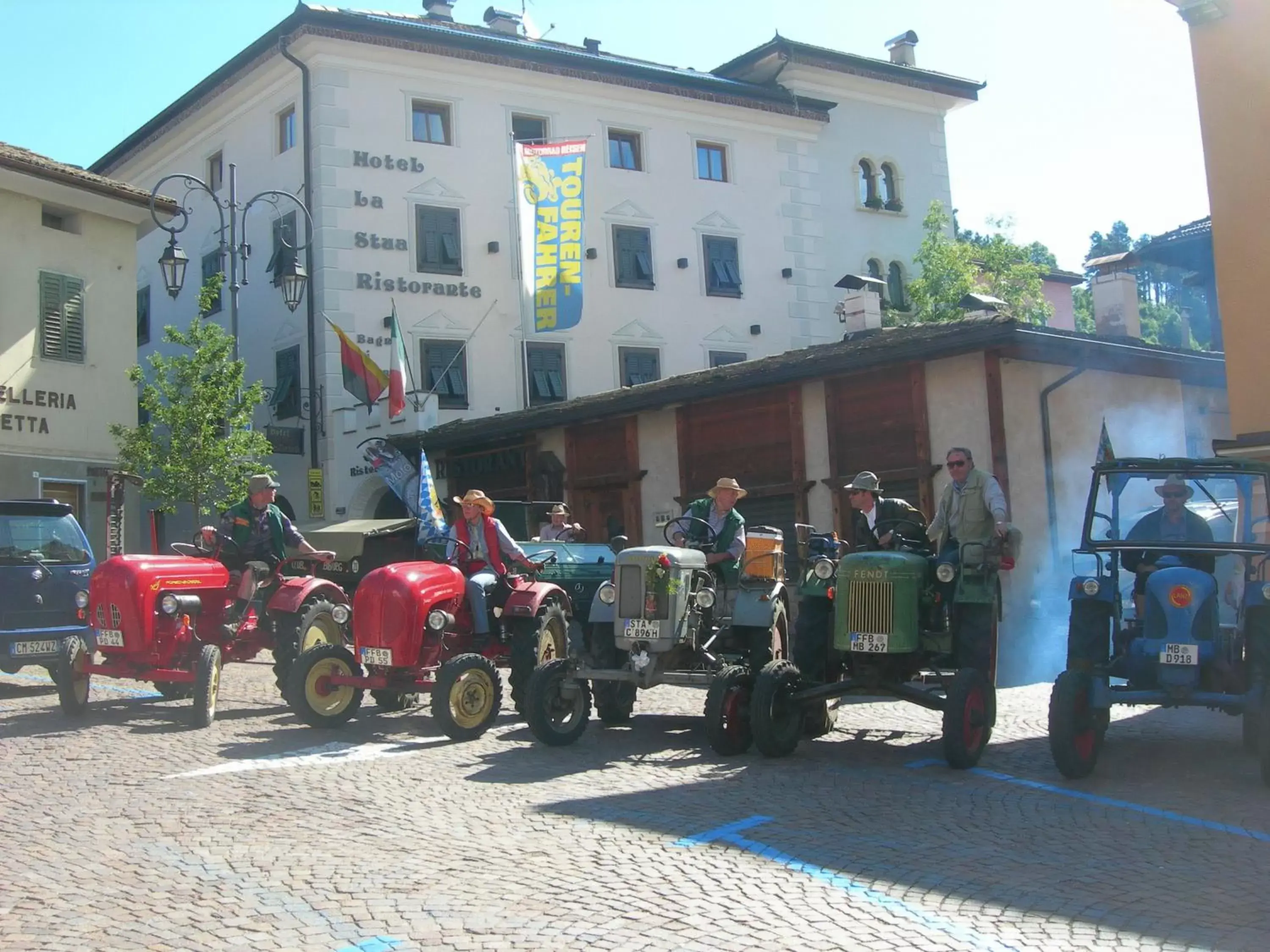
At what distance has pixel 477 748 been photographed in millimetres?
9281

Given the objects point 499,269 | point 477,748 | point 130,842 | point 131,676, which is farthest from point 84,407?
point 130,842

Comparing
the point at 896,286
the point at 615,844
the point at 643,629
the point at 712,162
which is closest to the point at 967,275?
the point at 896,286

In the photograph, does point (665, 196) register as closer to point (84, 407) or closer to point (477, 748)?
point (84, 407)

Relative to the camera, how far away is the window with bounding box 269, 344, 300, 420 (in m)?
28.3

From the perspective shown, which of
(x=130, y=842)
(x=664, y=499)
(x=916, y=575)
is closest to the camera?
(x=130, y=842)

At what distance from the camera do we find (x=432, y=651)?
32.4 ft

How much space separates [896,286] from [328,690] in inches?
1108

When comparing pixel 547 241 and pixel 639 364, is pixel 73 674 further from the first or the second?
pixel 639 364

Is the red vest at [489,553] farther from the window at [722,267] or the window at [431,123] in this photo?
the window at [722,267]

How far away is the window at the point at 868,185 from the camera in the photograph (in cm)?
3566

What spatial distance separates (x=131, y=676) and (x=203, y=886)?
5449mm

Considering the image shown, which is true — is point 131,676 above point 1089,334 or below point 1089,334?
below

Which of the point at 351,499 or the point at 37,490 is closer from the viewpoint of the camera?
the point at 37,490

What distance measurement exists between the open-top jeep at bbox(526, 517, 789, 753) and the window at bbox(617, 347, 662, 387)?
2053 cm
